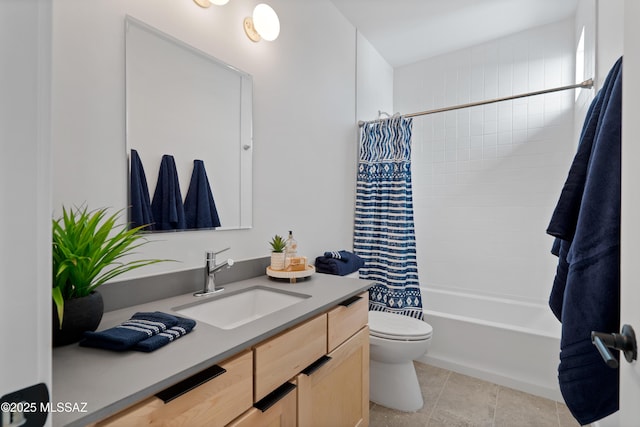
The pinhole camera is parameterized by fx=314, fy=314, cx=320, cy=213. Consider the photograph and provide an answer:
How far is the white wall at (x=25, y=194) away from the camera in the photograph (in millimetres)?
376

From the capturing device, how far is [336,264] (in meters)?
1.98

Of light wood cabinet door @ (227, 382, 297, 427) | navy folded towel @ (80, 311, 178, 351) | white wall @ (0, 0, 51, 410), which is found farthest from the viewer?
light wood cabinet door @ (227, 382, 297, 427)

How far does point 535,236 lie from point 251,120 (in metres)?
2.45

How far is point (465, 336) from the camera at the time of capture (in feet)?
7.38

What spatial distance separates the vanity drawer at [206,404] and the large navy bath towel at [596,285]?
2.90 ft

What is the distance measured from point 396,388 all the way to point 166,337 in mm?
1554

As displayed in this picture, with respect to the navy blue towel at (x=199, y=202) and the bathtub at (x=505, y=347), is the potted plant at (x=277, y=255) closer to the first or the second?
the navy blue towel at (x=199, y=202)

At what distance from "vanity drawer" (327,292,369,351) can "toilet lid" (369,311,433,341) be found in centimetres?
38

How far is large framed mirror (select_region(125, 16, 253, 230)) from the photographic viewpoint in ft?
3.85

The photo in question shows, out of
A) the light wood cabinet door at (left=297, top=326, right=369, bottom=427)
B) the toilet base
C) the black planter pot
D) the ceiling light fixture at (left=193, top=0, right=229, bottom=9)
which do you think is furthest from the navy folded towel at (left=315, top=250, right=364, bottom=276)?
the ceiling light fixture at (left=193, top=0, right=229, bottom=9)

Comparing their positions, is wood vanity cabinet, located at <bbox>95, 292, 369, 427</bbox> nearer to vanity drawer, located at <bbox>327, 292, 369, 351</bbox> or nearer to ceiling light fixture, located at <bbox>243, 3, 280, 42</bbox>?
vanity drawer, located at <bbox>327, 292, 369, 351</bbox>

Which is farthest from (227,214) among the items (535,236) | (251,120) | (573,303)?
(535,236)

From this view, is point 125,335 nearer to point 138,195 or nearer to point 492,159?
point 138,195

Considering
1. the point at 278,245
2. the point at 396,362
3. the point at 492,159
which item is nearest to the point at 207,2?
the point at 278,245
